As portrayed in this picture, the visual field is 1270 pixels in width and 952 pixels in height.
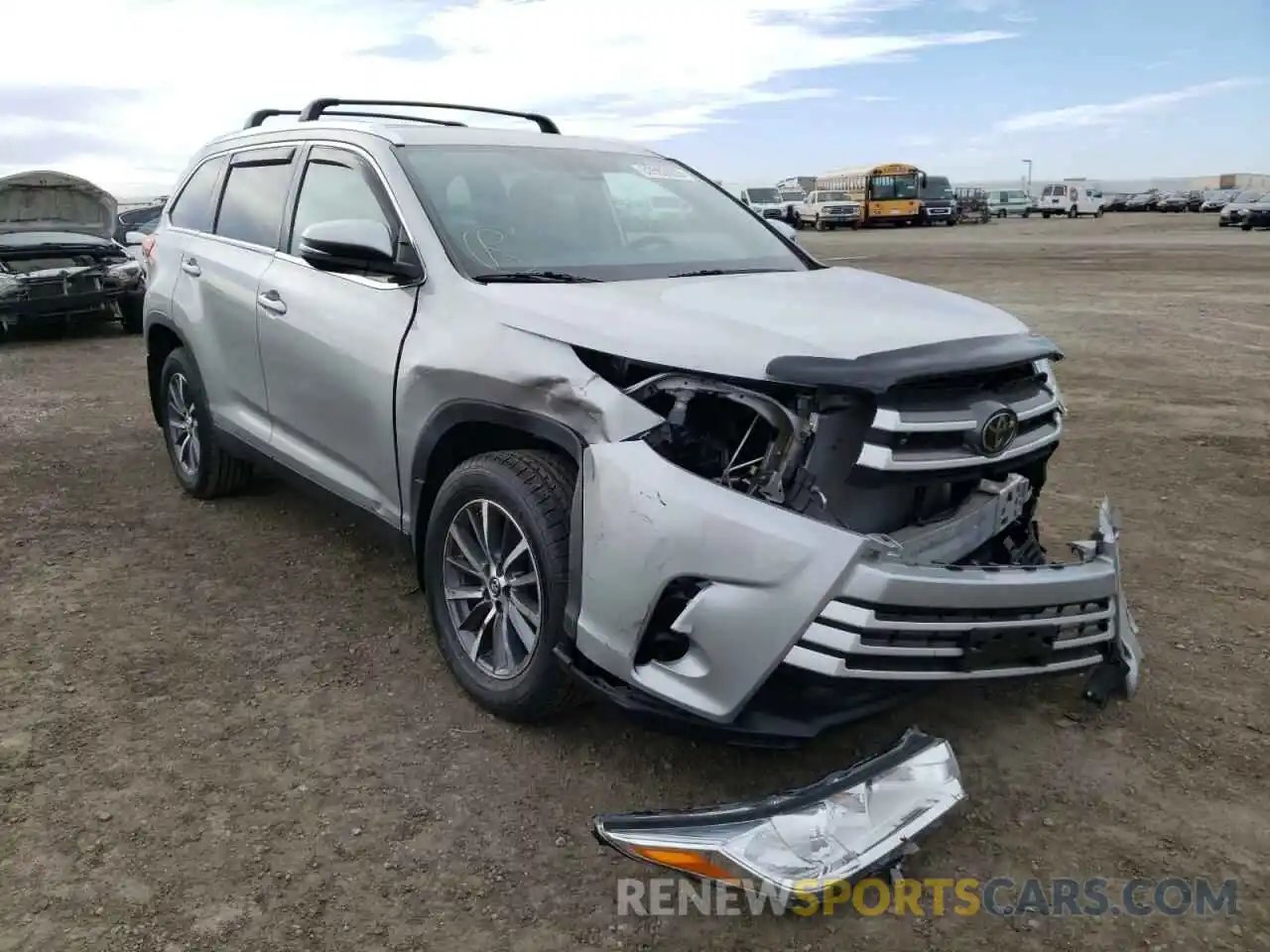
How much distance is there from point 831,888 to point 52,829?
2.05 m

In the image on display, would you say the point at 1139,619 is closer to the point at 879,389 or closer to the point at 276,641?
the point at 879,389

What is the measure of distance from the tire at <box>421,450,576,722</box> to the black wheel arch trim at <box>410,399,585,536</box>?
11 centimetres

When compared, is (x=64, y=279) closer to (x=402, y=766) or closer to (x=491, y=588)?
(x=491, y=588)

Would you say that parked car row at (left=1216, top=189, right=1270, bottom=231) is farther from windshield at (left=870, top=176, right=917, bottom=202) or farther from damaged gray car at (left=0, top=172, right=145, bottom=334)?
damaged gray car at (left=0, top=172, right=145, bottom=334)

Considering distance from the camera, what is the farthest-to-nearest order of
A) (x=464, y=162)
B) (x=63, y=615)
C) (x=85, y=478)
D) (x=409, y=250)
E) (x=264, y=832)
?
(x=85, y=478) < (x=63, y=615) < (x=464, y=162) < (x=409, y=250) < (x=264, y=832)

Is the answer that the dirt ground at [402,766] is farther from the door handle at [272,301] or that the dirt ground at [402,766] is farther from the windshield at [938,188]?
the windshield at [938,188]

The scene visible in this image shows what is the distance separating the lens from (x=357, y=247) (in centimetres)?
330

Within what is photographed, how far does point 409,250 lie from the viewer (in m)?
3.43

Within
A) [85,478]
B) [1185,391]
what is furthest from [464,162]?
[1185,391]

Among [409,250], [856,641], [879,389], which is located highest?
[409,250]

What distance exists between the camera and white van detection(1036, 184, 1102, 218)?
201 feet

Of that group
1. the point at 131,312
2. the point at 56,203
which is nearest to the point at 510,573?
the point at 131,312

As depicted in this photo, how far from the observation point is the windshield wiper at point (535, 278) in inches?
128

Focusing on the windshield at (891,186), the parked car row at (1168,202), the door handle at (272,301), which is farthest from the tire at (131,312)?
the parked car row at (1168,202)
